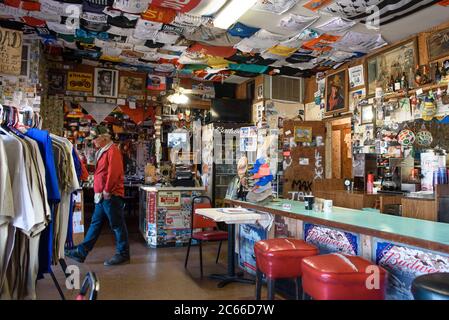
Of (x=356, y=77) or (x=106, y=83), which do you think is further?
(x=106, y=83)

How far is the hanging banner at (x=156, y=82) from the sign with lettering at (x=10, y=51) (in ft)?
8.94

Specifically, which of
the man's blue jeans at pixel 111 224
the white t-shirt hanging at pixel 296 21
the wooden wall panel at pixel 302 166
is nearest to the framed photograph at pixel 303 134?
the wooden wall panel at pixel 302 166

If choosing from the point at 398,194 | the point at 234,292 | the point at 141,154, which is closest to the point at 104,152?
the point at 234,292

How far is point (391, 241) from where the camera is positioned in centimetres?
235

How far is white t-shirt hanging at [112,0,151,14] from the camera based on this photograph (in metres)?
4.36

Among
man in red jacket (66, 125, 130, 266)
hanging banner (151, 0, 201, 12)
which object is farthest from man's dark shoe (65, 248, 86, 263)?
hanging banner (151, 0, 201, 12)

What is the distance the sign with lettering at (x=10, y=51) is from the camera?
213 inches

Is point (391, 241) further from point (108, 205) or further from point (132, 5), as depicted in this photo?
point (132, 5)

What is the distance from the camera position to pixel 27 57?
594 cm

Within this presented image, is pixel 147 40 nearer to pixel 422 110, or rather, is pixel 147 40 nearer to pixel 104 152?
pixel 104 152

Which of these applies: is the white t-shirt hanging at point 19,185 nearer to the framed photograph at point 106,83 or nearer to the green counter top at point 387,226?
the green counter top at point 387,226

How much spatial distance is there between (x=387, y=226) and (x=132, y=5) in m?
3.76

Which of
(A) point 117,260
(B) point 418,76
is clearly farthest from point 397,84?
(A) point 117,260

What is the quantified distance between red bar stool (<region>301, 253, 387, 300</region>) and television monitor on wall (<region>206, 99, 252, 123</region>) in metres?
6.03
